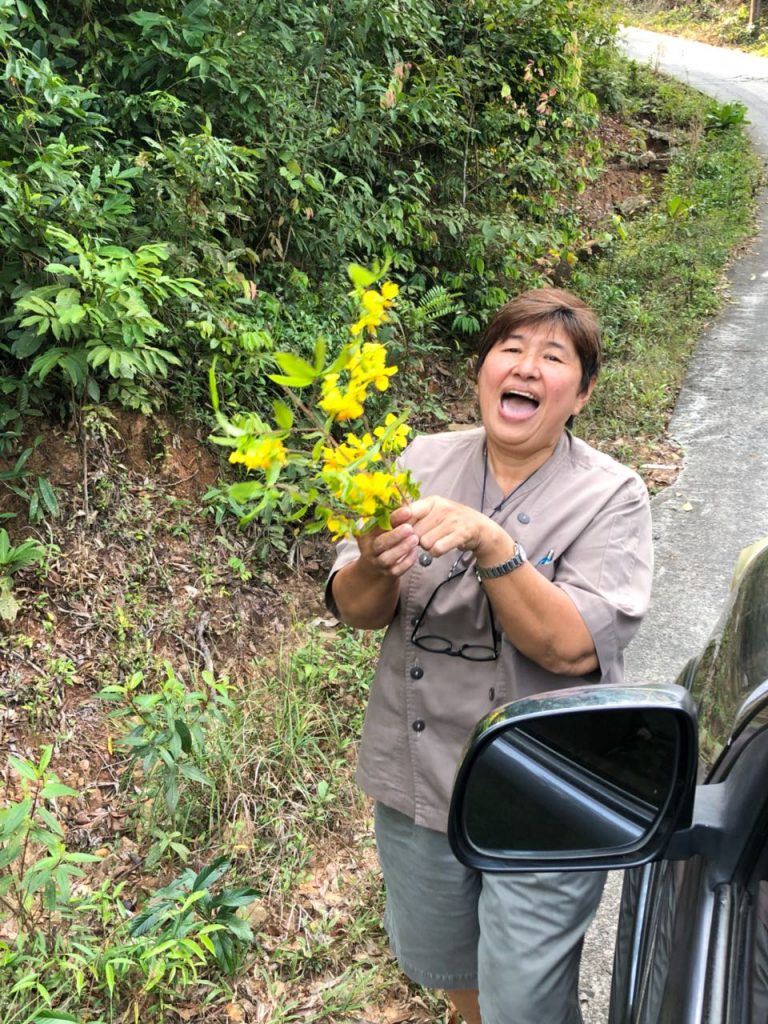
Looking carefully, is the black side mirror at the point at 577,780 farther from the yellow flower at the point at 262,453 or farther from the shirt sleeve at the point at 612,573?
the yellow flower at the point at 262,453

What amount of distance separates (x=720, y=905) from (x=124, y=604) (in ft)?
9.29

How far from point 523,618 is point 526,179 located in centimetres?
534

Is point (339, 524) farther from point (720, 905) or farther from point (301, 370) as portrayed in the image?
point (720, 905)

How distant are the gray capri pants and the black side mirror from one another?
0.22m

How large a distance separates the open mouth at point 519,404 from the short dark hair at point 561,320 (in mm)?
153

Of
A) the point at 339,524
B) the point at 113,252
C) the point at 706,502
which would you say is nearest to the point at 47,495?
the point at 113,252

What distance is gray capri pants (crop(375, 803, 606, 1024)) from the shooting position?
1.62 meters

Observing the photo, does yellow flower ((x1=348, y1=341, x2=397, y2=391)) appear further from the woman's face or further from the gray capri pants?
the gray capri pants

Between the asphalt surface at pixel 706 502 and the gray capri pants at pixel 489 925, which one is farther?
the asphalt surface at pixel 706 502

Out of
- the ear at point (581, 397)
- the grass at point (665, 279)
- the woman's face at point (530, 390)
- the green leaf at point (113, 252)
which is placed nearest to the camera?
the woman's face at point (530, 390)

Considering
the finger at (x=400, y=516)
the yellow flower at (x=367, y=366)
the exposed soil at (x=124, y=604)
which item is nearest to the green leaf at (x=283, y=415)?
the yellow flower at (x=367, y=366)

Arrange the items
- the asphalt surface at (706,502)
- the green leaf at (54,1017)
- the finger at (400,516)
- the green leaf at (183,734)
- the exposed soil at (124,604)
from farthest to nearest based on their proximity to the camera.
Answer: the asphalt surface at (706,502) → the exposed soil at (124,604) → the green leaf at (183,734) → the green leaf at (54,1017) → the finger at (400,516)

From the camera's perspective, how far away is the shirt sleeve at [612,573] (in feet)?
5.19

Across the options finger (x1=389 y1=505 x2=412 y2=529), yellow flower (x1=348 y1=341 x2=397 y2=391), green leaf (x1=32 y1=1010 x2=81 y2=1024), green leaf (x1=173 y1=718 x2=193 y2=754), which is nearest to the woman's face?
finger (x1=389 y1=505 x2=412 y2=529)
